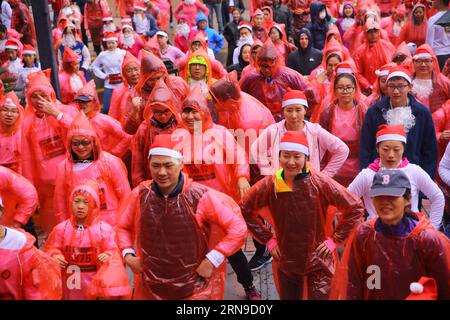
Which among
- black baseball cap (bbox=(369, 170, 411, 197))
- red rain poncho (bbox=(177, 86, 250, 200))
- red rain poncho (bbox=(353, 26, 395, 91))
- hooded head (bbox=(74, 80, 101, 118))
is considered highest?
red rain poncho (bbox=(353, 26, 395, 91))

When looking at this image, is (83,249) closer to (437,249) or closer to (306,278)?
(306,278)

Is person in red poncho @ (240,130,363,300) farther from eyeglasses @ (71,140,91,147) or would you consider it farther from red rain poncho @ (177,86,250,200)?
eyeglasses @ (71,140,91,147)

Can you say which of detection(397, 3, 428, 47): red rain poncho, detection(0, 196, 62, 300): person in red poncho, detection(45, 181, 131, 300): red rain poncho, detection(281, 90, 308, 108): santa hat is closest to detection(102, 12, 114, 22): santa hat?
detection(397, 3, 428, 47): red rain poncho

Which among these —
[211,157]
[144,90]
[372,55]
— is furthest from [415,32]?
[211,157]

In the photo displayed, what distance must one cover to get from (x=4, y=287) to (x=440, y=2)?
326 inches

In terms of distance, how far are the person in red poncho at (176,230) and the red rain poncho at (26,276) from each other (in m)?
0.57

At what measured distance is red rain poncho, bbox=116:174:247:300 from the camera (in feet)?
15.3

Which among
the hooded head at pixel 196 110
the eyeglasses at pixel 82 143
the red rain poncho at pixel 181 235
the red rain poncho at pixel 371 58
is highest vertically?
the red rain poncho at pixel 371 58

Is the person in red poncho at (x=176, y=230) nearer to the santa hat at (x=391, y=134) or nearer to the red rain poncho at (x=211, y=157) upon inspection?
the red rain poncho at (x=211, y=157)

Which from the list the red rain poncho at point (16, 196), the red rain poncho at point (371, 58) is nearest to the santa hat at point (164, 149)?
the red rain poncho at point (16, 196)

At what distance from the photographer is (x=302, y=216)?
5023mm

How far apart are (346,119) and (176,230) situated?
298cm

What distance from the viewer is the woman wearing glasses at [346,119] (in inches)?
276

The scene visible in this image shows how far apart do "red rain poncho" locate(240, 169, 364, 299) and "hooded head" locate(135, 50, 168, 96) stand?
3191 mm
